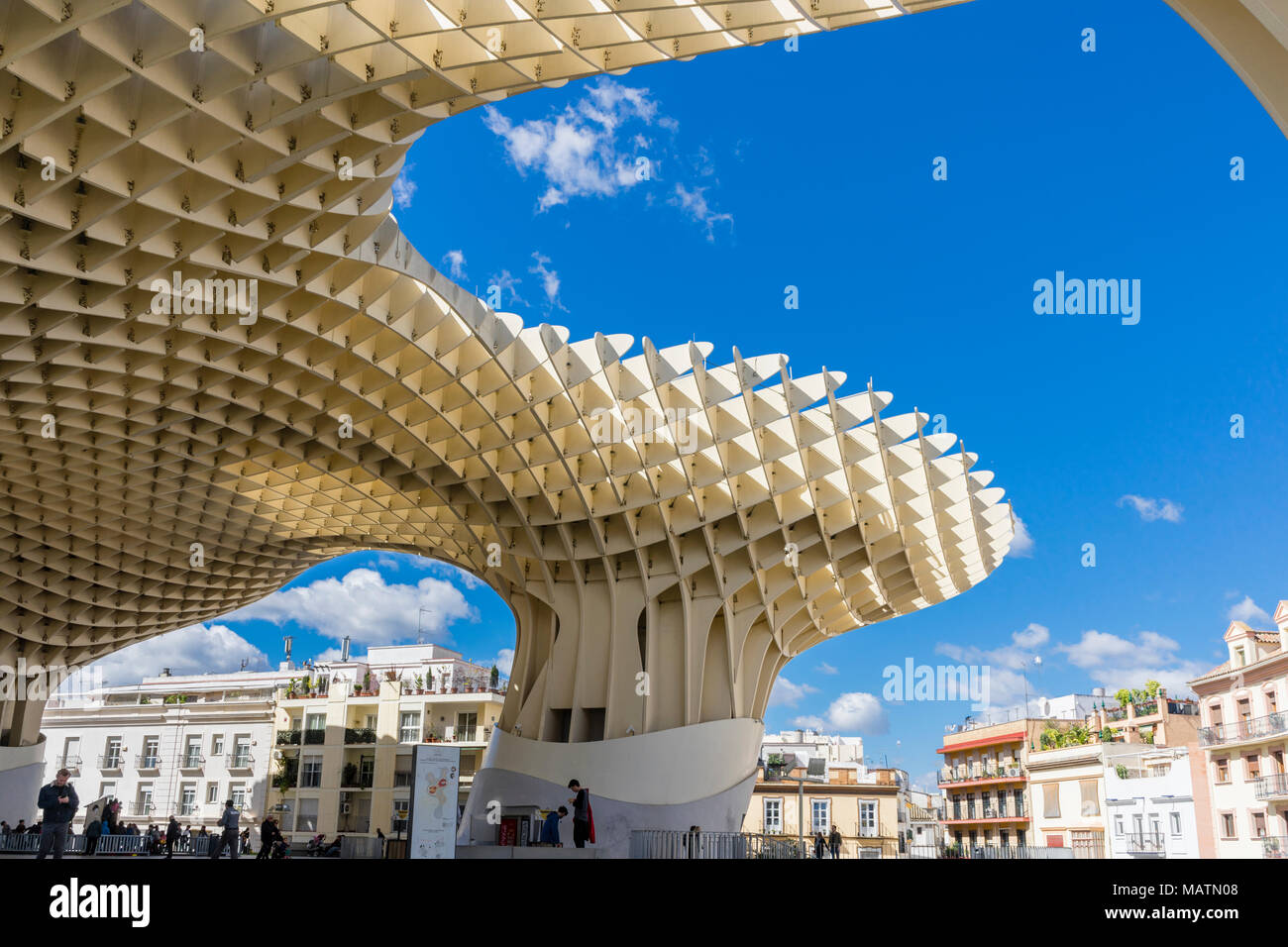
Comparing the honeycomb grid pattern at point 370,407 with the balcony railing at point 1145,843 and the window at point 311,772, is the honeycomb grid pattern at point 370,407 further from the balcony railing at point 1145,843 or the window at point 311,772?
the balcony railing at point 1145,843

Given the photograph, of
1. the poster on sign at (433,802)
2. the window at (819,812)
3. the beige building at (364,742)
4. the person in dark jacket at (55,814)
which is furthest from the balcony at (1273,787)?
the person in dark jacket at (55,814)

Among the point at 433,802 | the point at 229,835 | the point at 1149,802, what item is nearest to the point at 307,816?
the point at 229,835

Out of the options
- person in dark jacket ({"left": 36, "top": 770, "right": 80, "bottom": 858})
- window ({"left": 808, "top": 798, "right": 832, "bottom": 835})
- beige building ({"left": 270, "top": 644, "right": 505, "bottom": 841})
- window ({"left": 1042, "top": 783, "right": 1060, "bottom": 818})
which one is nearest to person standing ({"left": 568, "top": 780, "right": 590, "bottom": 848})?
person in dark jacket ({"left": 36, "top": 770, "right": 80, "bottom": 858})

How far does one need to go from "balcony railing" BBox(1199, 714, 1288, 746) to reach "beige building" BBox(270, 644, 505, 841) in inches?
1693

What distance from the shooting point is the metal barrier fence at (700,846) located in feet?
A: 71.1

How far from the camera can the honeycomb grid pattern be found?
15930 mm

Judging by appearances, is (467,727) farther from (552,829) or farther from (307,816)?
(552,829)

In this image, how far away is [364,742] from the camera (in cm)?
6944

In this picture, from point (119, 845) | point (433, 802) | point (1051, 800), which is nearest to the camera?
point (433, 802)

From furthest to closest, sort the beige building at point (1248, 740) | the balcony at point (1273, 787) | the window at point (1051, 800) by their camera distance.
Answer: the window at point (1051, 800), the beige building at point (1248, 740), the balcony at point (1273, 787)

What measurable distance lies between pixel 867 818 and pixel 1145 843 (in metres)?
26.2

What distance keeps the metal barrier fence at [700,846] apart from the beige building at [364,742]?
45.1 meters
